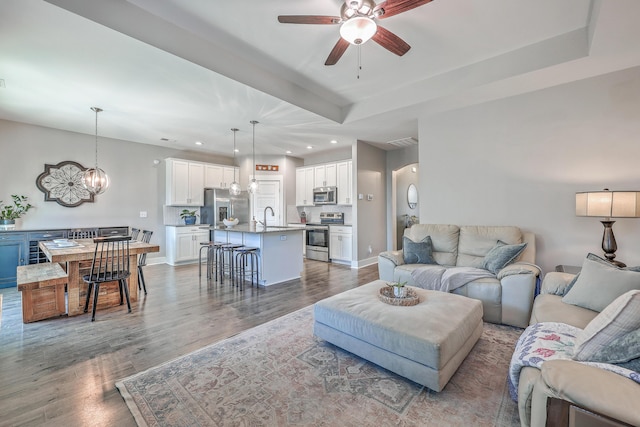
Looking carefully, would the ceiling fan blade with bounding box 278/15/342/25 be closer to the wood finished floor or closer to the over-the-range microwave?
the wood finished floor

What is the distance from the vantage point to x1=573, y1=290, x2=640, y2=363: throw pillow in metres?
1.19

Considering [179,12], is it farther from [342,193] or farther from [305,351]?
[342,193]

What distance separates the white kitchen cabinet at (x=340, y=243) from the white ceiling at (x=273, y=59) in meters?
2.60

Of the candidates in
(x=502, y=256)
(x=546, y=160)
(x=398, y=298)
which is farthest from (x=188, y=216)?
(x=546, y=160)

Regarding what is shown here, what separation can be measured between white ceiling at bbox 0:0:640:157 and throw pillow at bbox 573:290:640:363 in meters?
2.31

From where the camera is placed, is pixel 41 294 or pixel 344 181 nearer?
pixel 41 294

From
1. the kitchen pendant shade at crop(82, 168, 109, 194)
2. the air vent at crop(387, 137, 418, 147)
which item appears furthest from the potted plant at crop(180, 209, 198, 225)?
the air vent at crop(387, 137, 418, 147)

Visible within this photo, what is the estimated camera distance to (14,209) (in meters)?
4.71

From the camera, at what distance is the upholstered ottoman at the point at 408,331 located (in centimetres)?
178

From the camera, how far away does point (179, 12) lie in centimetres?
250

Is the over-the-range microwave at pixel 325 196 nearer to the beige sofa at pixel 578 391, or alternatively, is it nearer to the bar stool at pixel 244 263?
the bar stool at pixel 244 263

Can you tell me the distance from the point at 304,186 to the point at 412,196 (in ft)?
10.6

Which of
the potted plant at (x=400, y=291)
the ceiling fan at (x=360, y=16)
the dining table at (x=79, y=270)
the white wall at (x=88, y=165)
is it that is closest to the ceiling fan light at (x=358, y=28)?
the ceiling fan at (x=360, y=16)

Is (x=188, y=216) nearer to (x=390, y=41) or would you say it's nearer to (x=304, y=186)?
(x=304, y=186)
